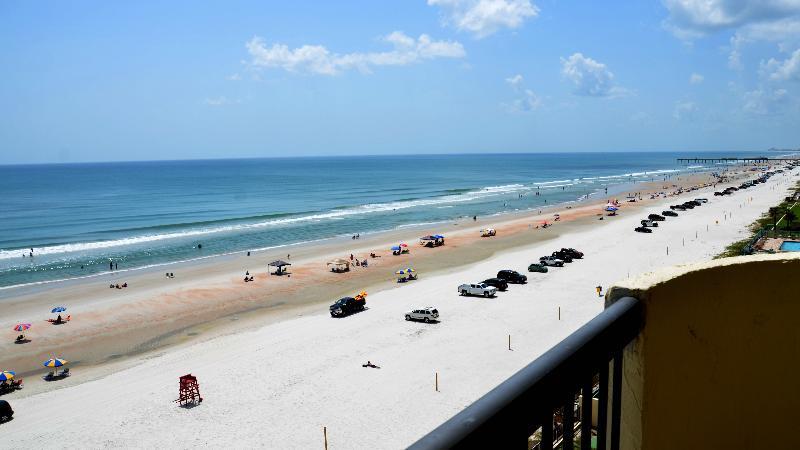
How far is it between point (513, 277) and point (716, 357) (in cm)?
3453

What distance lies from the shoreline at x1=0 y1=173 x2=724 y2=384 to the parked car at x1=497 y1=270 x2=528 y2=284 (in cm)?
668

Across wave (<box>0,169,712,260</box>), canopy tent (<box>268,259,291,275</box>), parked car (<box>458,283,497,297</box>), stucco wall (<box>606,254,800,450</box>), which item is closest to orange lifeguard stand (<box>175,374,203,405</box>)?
parked car (<box>458,283,497,297</box>)

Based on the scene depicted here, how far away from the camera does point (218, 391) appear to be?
21.6m

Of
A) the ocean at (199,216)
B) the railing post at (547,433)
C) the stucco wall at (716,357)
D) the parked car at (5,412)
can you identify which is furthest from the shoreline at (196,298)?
the railing post at (547,433)

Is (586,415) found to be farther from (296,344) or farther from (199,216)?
(199,216)

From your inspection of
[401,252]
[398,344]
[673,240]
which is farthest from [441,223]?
[398,344]

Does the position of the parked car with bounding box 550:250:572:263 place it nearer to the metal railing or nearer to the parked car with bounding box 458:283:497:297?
the parked car with bounding box 458:283:497:297

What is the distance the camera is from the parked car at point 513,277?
121ft

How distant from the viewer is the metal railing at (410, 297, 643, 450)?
1.51m

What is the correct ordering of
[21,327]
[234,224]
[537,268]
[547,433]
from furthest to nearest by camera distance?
[234,224]
[537,268]
[21,327]
[547,433]

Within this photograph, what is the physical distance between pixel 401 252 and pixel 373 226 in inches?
714

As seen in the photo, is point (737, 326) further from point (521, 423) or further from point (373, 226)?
point (373, 226)

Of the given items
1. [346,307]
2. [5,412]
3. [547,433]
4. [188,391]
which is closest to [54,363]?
[5,412]

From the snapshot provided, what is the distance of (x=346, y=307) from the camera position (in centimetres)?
3139
